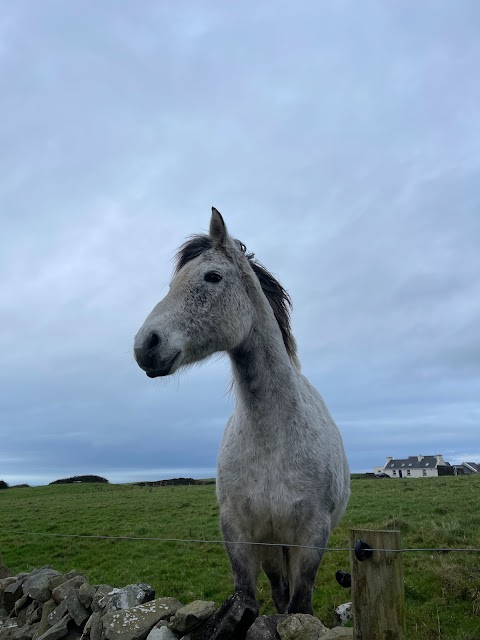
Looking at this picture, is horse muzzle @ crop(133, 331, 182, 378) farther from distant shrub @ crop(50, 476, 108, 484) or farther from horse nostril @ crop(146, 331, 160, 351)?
distant shrub @ crop(50, 476, 108, 484)

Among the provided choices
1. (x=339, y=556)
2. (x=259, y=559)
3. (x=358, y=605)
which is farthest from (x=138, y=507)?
(x=358, y=605)

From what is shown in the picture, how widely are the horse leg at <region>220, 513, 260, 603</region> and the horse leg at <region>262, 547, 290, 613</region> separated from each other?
0.30 meters

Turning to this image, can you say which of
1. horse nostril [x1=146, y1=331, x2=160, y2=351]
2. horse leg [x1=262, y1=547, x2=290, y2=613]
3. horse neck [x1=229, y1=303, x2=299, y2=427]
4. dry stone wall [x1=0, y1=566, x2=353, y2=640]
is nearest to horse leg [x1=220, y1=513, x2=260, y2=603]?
dry stone wall [x1=0, y1=566, x2=353, y2=640]

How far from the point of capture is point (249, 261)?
5.08 m

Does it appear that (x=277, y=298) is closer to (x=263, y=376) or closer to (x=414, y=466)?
(x=263, y=376)

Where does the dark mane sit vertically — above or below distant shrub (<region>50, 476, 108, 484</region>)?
above

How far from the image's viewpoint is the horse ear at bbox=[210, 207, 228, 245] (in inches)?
178

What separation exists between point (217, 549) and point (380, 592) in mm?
9652

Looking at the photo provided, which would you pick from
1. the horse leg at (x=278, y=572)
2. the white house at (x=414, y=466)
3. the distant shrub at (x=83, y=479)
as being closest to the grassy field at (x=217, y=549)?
the horse leg at (x=278, y=572)

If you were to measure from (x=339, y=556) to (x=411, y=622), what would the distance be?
143 inches

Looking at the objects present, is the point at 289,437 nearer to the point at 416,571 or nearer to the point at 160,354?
the point at 160,354

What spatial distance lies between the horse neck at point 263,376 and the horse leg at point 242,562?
895 mm

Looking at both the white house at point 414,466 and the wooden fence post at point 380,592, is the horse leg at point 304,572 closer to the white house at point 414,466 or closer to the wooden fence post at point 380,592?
the wooden fence post at point 380,592

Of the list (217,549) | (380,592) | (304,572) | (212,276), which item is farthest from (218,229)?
(217,549)
